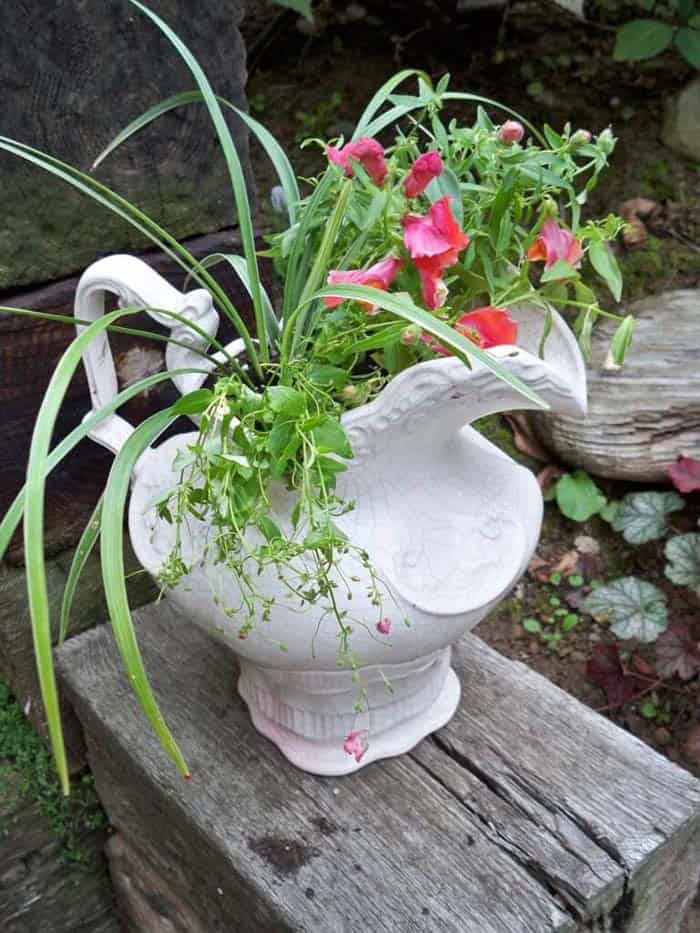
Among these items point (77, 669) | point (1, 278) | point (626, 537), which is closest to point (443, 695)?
point (77, 669)

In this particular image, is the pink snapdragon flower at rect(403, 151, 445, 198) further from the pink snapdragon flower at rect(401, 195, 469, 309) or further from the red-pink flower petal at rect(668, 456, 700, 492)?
the red-pink flower petal at rect(668, 456, 700, 492)

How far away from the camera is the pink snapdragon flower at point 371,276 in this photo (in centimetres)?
79

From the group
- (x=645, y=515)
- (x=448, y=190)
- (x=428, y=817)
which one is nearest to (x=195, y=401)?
(x=448, y=190)

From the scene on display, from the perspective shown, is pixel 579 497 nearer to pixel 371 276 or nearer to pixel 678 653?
pixel 678 653

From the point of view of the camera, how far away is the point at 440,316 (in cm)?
81

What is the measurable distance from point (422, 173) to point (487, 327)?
0.45ft

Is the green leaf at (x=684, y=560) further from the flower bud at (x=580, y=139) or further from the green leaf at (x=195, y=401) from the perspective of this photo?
the green leaf at (x=195, y=401)

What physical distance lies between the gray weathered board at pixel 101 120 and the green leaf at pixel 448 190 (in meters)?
0.45

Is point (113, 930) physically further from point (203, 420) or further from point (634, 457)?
point (634, 457)

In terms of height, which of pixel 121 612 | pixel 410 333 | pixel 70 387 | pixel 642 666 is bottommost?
pixel 642 666

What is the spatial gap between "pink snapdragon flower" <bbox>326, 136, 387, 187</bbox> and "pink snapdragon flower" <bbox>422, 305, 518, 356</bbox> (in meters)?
0.15

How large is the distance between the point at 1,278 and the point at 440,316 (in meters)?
0.56

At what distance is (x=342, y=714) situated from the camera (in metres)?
1.01

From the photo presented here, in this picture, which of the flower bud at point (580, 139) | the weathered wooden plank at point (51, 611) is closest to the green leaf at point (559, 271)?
the flower bud at point (580, 139)
